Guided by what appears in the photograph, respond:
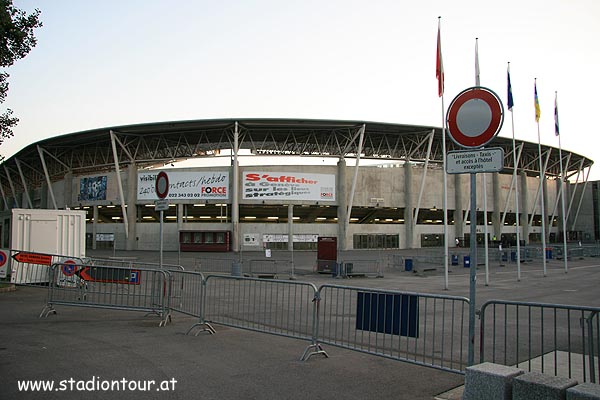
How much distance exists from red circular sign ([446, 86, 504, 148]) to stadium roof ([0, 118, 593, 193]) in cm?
4394

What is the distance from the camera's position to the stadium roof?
50.7 m

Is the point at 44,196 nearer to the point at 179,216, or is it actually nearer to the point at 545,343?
the point at 179,216

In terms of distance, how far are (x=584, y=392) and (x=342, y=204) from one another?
48.2 meters

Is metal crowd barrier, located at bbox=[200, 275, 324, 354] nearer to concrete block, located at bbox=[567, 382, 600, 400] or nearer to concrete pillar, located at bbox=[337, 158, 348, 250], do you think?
concrete block, located at bbox=[567, 382, 600, 400]

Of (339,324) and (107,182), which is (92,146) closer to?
(107,182)

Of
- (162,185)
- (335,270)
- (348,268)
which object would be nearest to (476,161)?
(162,185)

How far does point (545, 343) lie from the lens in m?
8.90

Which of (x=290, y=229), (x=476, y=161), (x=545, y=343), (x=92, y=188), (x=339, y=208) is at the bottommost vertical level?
(x=545, y=343)

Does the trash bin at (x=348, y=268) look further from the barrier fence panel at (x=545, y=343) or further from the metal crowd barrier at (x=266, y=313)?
the barrier fence panel at (x=545, y=343)

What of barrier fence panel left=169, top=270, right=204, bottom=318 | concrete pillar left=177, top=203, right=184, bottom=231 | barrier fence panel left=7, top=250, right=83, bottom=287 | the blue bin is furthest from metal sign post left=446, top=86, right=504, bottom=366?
concrete pillar left=177, top=203, right=184, bottom=231

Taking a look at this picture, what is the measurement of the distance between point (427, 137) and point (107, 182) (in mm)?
37550

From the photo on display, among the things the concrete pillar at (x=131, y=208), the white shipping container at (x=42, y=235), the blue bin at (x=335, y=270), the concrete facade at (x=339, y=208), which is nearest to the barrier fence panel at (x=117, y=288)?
the white shipping container at (x=42, y=235)

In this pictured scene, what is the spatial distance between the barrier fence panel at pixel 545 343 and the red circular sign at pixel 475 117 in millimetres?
2183

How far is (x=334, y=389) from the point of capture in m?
5.94
